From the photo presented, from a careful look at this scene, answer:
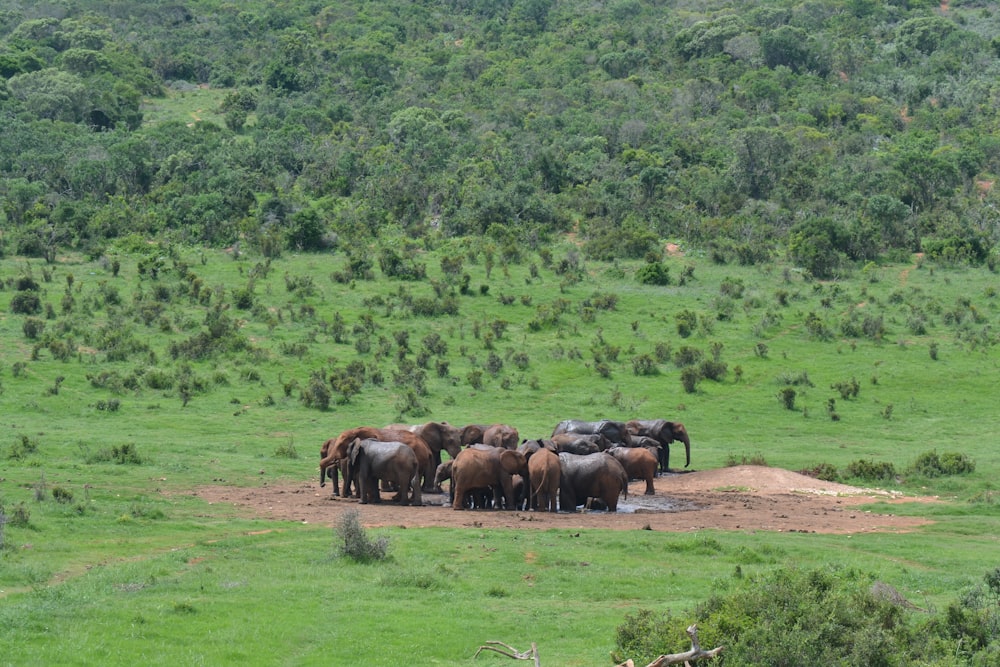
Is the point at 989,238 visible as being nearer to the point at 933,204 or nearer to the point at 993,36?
the point at 933,204

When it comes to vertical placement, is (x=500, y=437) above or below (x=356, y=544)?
above

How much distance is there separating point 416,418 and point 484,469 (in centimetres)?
1300

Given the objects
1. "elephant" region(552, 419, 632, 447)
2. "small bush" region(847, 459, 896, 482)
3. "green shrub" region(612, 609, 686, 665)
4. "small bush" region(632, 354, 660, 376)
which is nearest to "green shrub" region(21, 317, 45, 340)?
"small bush" region(632, 354, 660, 376)

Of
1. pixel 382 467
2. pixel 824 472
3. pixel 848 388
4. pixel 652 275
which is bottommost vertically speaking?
pixel 824 472

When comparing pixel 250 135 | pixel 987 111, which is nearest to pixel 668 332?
pixel 250 135

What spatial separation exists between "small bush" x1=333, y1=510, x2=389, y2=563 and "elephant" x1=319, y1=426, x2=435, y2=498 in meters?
7.50

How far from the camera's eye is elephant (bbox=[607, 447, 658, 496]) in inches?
1232

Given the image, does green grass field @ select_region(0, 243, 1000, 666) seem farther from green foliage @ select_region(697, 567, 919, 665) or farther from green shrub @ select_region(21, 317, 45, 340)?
green foliage @ select_region(697, 567, 919, 665)

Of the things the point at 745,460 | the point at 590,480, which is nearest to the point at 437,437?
the point at 590,480

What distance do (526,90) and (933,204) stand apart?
4210cm

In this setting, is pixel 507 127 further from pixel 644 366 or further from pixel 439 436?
pixel 439 436

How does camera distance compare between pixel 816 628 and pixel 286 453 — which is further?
pixel 286 453

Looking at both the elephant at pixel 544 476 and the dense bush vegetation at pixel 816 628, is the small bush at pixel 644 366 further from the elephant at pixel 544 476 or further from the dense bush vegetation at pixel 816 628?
the dense bush vegetation at pixel 816 628

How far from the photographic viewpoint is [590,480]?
28.3 metres
